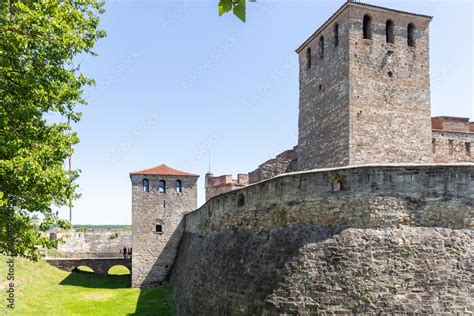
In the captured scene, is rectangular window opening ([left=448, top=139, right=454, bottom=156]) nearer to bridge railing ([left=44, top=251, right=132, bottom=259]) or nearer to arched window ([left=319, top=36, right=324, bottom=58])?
arched window ([left=319, top=36, right=324, bottom=58])

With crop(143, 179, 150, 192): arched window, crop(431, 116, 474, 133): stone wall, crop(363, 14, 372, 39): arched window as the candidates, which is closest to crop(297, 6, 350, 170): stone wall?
crop(363, 14, 372, 39): arched window

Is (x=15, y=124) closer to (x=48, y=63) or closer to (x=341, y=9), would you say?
(x=48, y=63)

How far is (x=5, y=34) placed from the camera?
673 centimetres

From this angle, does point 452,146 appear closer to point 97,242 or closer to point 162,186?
point 162,186

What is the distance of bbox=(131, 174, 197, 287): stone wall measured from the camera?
2356cm

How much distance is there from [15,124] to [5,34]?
1.68 m

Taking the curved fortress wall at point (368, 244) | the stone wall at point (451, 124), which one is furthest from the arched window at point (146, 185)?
the stone wall at point (451, 124)

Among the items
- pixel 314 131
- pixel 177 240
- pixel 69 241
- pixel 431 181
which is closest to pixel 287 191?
pixel 431 181

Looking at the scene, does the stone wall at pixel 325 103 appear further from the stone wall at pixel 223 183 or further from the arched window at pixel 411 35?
the stone wall at pixel 223 183

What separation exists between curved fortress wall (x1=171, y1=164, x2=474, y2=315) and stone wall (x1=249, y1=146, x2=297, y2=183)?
11.4 metres

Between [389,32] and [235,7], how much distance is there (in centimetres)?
1674

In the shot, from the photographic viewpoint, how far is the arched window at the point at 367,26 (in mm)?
16578

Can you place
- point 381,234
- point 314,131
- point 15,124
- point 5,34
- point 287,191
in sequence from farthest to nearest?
point 314,131
point 287,191
point 381,234
point 15,124
point 5,34

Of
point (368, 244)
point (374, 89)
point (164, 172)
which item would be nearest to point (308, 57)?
point (374, 89)
